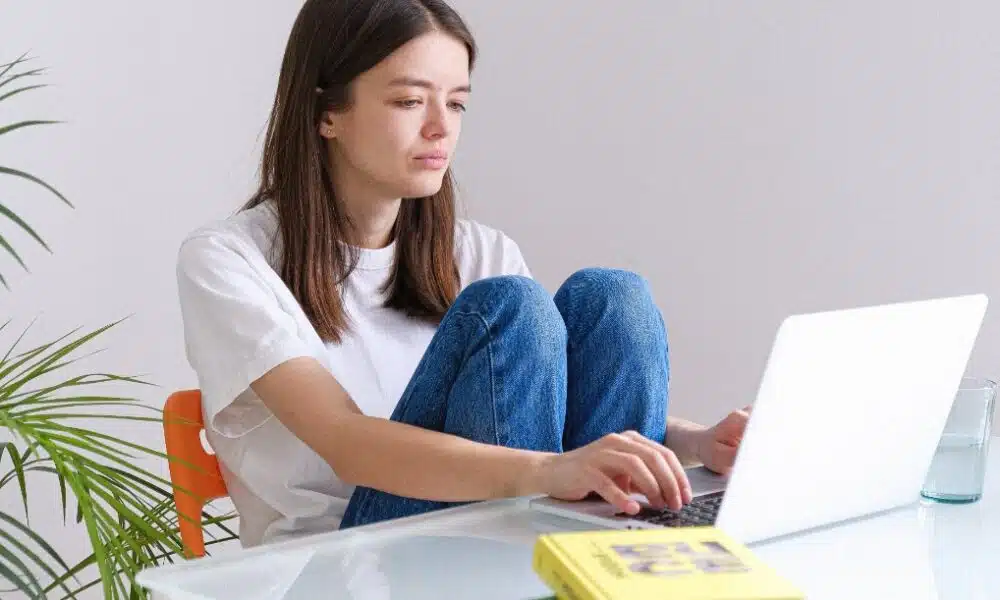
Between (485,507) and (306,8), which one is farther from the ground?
(306,8)

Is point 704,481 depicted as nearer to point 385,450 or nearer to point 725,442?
point 725,442

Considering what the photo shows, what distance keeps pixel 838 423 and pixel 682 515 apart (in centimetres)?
15

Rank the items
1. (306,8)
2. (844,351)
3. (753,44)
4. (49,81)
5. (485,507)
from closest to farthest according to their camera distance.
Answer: (844,351)
(485,507)
(306,8)
(49,81)
(753,44)

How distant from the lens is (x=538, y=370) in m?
1.15

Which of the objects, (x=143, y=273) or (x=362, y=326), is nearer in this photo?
(x=362, y=326)

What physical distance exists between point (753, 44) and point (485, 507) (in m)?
1.79

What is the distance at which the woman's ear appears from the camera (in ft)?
5.06

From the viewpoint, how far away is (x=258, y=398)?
1386mm

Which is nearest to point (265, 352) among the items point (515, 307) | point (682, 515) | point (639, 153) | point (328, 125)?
point (515, 307)

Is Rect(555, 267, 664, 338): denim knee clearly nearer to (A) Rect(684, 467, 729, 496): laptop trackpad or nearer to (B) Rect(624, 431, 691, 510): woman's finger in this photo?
(A) Rect(684, 467, 729, 496): laptop trackpad

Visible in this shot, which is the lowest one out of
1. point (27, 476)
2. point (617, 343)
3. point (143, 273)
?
point (27, 476)

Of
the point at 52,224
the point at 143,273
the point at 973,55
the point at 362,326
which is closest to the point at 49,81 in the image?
the point at 52,224

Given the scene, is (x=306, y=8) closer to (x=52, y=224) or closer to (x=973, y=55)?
(x=52, y=224)

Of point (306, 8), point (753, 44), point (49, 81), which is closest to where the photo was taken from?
point (306, 8)
